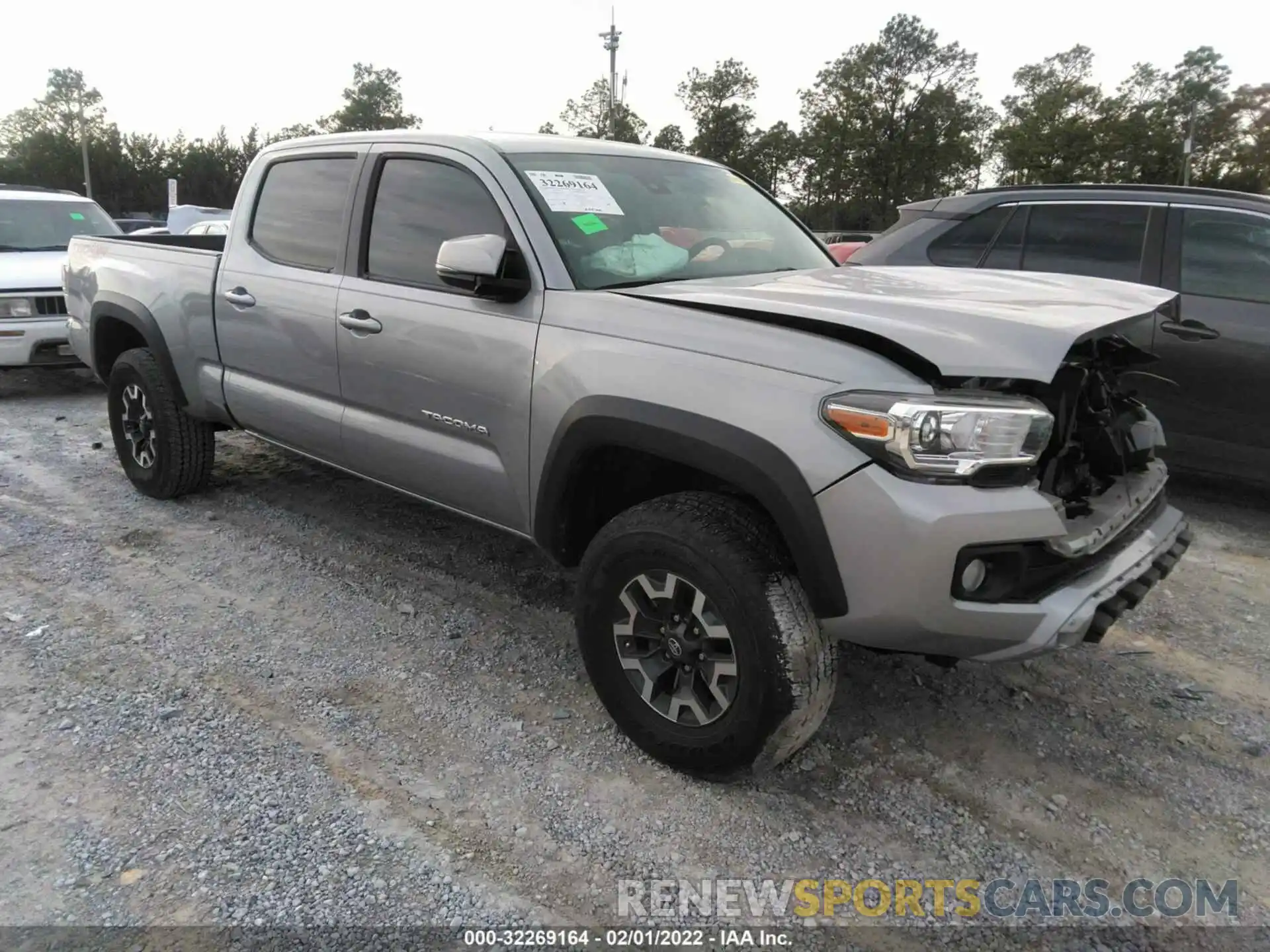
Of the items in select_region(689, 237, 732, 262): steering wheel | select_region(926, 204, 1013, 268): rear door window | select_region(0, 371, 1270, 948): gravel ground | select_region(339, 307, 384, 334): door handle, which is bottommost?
select_region(0, 371, 1270, 948): gravel ground

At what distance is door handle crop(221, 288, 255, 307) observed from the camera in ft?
13.2

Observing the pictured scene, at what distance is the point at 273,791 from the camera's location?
2.53 m

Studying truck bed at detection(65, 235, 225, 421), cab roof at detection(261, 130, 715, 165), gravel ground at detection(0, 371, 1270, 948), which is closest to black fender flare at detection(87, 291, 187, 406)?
truck bed at detection(65, 235, 225, 421)

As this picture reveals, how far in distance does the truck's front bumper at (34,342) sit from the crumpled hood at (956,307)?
6.62m

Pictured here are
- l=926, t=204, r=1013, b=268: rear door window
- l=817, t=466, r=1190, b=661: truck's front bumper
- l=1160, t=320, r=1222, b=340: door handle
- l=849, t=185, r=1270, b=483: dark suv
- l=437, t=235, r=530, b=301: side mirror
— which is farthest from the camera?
l=926, t=204, r=1013, b=268: rear door window

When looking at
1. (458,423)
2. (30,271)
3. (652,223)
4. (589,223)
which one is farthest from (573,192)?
(30,271)

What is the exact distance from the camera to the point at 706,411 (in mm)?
2354

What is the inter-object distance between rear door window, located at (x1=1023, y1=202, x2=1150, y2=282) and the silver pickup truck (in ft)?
6.74

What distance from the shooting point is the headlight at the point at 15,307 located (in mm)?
7262

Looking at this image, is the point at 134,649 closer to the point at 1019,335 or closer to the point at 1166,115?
the point at 1019,335

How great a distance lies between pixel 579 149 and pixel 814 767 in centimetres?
240

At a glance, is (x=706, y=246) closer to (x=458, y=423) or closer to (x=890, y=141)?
(x=458, y=423)

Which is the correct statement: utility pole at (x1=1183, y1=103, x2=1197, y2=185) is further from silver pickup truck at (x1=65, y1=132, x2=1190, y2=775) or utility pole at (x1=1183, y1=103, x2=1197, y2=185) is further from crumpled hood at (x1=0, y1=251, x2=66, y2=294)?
silver pickup truck at (x1=65, y1=132, x2=1190, y2=775)

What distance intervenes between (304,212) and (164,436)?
161cm
